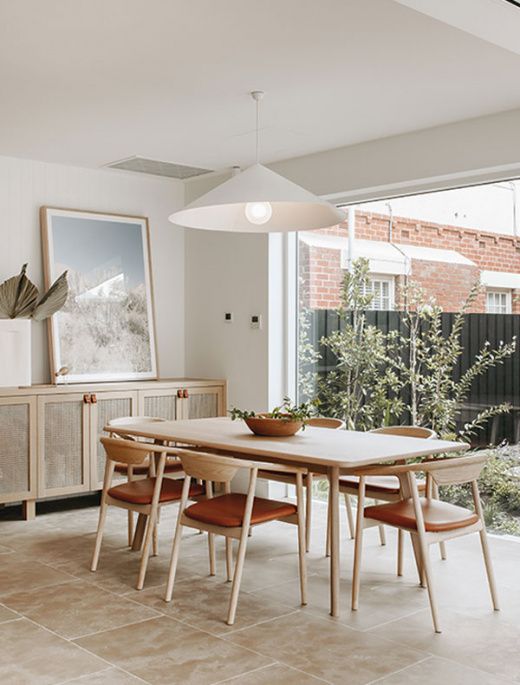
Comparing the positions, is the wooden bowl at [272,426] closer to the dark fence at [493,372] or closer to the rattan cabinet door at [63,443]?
the dark fence at [493,372]

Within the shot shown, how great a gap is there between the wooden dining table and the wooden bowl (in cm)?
6

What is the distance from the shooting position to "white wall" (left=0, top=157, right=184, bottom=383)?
654cm

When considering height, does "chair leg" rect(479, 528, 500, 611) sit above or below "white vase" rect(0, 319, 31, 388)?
below

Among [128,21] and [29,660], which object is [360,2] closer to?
[128,21]

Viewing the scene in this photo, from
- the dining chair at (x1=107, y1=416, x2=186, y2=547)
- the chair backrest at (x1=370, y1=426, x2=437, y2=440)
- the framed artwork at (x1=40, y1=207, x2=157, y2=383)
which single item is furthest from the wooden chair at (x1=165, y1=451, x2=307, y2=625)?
the framed artwork at (x1=40, y1=207, x2=157, y2=383)

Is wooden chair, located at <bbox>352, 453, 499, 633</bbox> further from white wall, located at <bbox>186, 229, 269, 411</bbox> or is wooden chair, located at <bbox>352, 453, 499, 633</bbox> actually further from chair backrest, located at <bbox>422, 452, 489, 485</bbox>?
white wall, located at <bbox>186, 229, 269, 411</bbox>

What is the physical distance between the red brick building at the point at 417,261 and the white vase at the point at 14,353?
7.53 feet

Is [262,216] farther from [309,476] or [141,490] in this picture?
[141,490]

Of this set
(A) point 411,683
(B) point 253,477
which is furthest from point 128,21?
(A) point 411,683

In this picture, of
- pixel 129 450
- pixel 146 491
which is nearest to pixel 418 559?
pixel 146 491

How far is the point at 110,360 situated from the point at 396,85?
3467mm

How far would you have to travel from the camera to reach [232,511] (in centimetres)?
404

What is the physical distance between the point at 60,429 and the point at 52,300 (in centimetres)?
104

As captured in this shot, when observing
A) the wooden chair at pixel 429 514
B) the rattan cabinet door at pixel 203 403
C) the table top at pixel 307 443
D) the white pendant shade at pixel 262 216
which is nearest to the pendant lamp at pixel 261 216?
the white pendant shade at pixel 262 216
